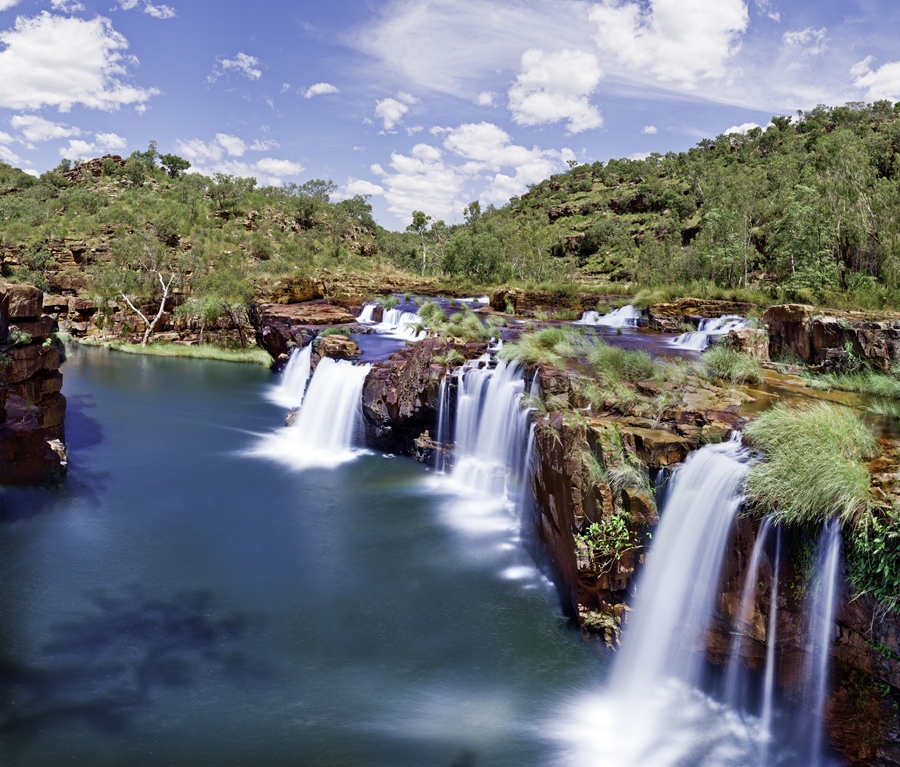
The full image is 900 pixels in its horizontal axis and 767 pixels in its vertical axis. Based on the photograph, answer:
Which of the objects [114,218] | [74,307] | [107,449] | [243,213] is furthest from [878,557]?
[243,213]

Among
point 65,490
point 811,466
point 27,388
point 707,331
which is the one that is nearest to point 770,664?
point 811,466

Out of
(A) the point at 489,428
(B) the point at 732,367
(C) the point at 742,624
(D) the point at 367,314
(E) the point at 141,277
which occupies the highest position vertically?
(E) the point at 141,277

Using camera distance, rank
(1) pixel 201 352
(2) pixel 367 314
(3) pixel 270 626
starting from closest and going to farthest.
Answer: (3) pixel 270 626
(2) pixel 367 314
(1) pixel 201 352

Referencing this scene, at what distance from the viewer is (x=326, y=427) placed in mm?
18156

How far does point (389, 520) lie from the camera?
12766 millimetres

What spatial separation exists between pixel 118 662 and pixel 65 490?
7244mm

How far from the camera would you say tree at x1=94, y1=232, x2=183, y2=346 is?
35.0m

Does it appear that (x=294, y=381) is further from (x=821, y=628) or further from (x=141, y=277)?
(x=821, y=628)

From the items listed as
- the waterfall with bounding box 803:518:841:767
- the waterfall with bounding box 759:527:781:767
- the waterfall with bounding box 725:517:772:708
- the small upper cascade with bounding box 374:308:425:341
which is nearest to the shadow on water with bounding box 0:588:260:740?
the waterfall with bounding box 725:517:772:708

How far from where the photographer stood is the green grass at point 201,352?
3203 cm

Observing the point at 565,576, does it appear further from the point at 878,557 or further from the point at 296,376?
the point at 296,376

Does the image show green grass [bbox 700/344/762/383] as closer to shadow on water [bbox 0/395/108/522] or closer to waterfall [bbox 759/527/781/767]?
waterfall [bbox 759/527/781/767]

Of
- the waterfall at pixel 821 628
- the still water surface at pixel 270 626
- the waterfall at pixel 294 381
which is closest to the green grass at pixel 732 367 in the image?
the still water surface at pixel 270 626

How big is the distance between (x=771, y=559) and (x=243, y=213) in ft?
200
